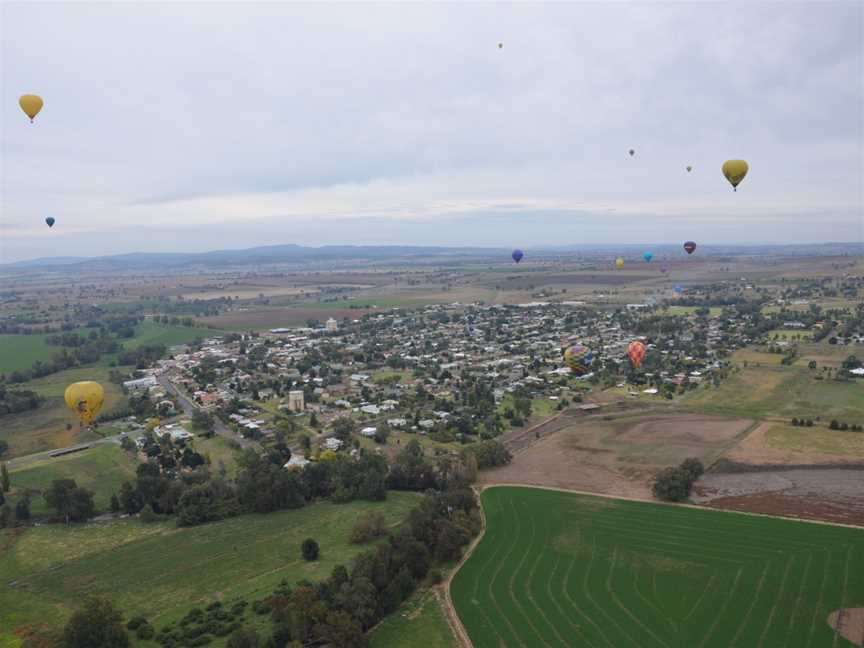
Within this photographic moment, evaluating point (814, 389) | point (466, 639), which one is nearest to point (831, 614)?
point (466, 639)

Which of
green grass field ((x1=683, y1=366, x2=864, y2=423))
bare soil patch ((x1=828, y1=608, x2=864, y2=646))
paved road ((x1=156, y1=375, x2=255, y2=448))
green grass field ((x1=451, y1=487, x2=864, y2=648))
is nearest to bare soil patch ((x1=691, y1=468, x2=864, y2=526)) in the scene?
green grass field ((x1=451, y1=487, x2=864, y2=648))

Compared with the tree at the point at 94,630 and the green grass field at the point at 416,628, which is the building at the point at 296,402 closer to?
the green grass field at the point at 416,628

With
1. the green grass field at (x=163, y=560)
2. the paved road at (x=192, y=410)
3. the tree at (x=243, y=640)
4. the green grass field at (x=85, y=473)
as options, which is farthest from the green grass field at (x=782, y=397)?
the green grass field at (x=85, y=473)

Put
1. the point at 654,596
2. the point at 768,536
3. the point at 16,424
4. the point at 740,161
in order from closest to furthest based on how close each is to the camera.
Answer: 1. the point at 654,596
2. the point at 768,536
3. the point at 740,161
4. the point at 16,424

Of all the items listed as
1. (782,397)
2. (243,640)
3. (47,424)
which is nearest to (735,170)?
(782,397)

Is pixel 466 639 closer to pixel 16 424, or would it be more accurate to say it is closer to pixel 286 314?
pixel 16 424
